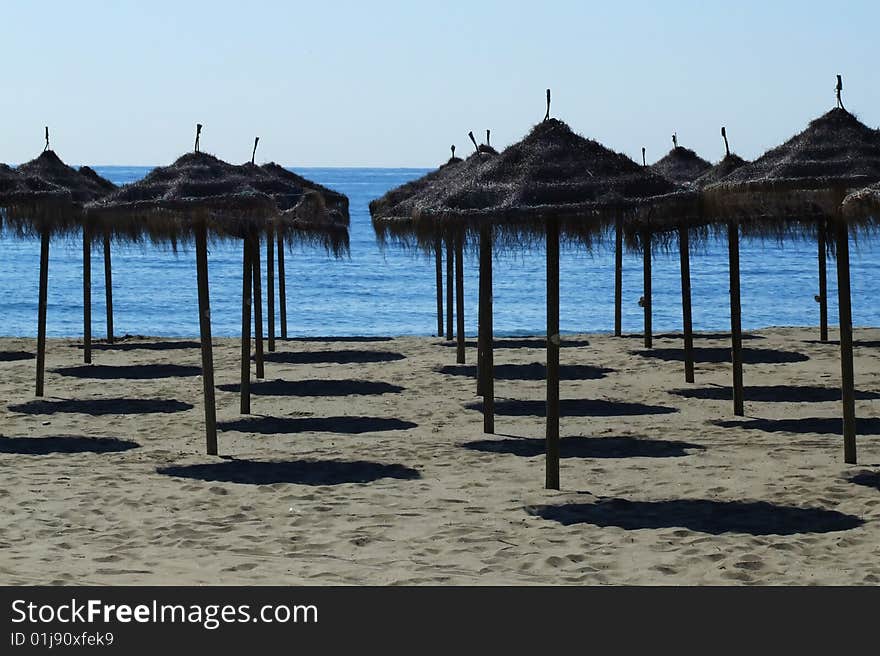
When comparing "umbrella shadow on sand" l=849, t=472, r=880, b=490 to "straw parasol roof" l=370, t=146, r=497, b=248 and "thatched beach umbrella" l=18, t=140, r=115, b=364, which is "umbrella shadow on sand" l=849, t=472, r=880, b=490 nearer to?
"straw parasol roof" l=370, t=146, r=497, b=248

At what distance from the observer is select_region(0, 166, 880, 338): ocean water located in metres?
38.6

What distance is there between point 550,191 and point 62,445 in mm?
4858

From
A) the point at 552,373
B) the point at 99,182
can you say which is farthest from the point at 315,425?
the point at 99,182

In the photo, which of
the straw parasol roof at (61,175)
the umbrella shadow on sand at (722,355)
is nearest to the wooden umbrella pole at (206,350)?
the straw parasol roof at (61,175)

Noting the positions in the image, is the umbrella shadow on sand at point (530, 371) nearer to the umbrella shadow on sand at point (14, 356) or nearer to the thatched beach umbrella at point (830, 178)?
the thatched beach umbrella at point (830, 178)

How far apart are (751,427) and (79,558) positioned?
6.90 m

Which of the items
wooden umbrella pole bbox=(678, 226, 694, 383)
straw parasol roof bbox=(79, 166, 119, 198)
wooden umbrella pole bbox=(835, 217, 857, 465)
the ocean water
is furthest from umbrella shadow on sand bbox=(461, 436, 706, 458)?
the ocean water

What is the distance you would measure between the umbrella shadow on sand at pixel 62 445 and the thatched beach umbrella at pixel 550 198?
3293 mm

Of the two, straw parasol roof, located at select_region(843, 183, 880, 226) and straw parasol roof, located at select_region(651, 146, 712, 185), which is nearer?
straw parasol roof, located at select_region(843, 183, 880, 226)

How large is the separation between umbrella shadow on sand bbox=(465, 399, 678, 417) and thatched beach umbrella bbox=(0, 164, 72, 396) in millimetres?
4498

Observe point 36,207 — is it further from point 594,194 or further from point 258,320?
point 594,194

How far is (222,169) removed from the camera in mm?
11836

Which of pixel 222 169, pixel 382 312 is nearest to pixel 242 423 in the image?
pixel 222 169
